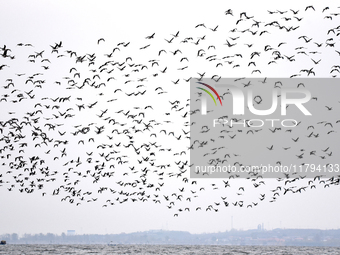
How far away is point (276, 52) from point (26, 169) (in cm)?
3471

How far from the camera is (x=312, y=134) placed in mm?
56688

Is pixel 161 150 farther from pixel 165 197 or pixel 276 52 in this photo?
pixel 276 52

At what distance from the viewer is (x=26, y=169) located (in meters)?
64.7

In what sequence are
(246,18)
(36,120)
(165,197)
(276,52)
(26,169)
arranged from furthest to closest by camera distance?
1. (165,197)
2. (26,169)
3. (36,120)
4. (276,52)
5. (246,18)

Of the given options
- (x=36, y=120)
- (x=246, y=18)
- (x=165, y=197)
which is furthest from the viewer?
(x=165, y=197)

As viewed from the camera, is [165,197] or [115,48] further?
[165,197]

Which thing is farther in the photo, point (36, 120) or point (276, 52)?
point (36, 120)

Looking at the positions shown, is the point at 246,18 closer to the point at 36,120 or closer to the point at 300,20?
the point at 300,20

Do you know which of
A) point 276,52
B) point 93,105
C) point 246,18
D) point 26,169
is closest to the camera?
point 246,18

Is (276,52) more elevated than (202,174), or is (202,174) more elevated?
(276,52)

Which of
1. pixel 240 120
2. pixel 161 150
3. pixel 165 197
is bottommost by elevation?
pixel 165 197

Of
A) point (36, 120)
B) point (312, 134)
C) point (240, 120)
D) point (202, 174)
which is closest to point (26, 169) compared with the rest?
point (36, 120)

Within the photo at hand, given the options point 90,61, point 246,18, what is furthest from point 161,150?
point 246,18

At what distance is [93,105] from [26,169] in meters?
15.6
